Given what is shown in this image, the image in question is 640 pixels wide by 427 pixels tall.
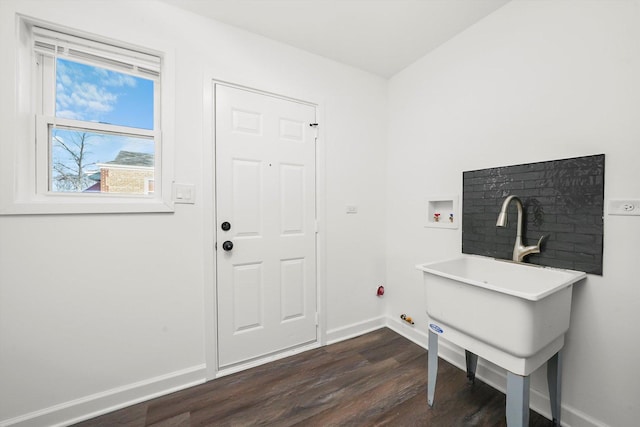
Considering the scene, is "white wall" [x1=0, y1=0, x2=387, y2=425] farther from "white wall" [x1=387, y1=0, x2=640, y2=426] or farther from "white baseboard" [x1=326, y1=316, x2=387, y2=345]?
"white wall" [x1=387, y1=0, x2=640, y2=426]

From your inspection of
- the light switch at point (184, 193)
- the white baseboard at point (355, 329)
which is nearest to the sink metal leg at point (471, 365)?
the white baseboard at point (355, 329)

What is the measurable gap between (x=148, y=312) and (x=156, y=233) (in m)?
0.50

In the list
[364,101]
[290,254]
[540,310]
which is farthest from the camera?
[364,101]

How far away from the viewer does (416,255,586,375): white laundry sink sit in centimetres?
106

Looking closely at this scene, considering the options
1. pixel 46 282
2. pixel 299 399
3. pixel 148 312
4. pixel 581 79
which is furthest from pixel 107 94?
pixel 581 79

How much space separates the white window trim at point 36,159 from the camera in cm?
128

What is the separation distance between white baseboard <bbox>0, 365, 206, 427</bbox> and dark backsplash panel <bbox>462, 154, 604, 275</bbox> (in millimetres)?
2175

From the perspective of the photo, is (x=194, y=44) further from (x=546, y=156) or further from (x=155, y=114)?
(x=546, y=156)

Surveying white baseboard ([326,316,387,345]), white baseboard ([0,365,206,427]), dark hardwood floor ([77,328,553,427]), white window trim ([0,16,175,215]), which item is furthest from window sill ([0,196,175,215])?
white baseboard ([326,316,387,345])

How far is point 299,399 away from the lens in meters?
1.56

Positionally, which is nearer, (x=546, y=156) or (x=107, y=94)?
(x=546, y=156)

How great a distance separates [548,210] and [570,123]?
18.8 inches

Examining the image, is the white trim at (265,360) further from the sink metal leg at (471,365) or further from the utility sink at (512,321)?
the sink metal leg at (471,365)

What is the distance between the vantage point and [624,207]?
119 cm
